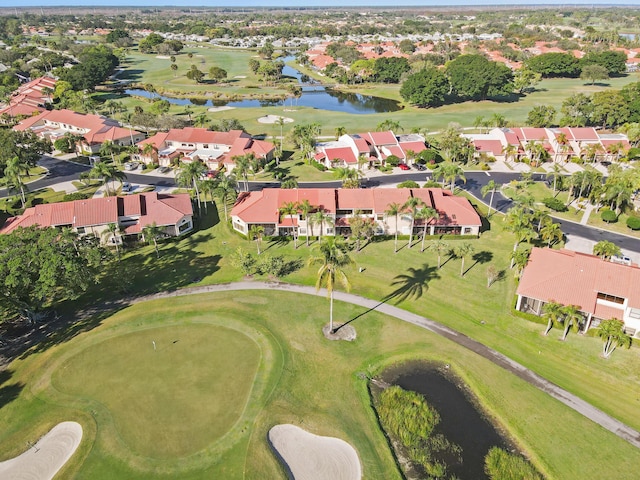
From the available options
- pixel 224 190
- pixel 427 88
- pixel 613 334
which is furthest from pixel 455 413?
pixel 427 88

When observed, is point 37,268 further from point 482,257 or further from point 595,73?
point 595,73

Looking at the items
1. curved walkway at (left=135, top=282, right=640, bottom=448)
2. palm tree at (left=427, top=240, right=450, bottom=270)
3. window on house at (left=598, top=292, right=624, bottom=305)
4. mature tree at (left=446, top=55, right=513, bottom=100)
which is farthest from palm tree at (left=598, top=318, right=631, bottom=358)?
mature tree at (left=446, top=55, right=513, bottom=100)

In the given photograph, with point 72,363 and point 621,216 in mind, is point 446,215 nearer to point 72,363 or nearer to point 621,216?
point 621,216

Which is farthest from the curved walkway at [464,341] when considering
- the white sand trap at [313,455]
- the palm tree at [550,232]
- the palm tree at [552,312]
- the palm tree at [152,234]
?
the palm tree at [550,232]

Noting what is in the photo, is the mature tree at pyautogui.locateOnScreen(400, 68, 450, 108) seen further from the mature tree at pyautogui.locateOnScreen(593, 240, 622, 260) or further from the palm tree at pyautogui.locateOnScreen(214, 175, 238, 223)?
the mature tree at pyautogui.locateOnScreen(593, 240, 622, 260)

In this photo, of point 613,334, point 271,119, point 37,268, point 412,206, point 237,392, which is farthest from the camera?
point 271,119

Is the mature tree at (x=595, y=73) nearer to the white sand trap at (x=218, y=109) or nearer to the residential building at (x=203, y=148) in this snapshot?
the white sand trap at (x=218, y=109)

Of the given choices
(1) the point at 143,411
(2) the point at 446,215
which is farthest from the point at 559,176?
(1) the point at 143,411

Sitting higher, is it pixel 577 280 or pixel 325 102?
pixel 325 102
